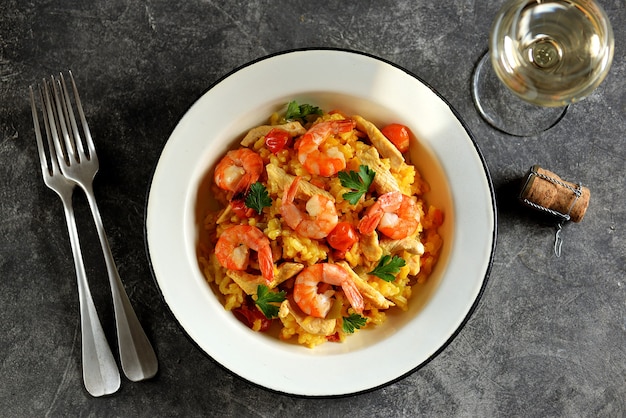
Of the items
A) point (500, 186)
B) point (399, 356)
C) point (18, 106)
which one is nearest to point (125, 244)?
point (18, 106)

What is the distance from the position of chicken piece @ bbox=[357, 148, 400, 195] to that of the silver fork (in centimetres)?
157

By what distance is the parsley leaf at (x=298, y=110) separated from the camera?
3242 mm

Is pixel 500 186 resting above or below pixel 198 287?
above

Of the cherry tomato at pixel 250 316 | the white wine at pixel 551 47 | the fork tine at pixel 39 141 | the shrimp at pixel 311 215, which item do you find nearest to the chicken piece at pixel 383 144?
the shrimp at pixel 311 215

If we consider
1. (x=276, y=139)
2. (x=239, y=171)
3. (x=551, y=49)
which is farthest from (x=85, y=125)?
(x=551, y=49)

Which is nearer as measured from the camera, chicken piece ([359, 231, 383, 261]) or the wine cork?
chicken piece ([359, 231, 383, 261])

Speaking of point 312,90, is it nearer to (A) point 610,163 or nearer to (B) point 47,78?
(B) point 47,78

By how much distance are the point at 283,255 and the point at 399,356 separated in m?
0.72

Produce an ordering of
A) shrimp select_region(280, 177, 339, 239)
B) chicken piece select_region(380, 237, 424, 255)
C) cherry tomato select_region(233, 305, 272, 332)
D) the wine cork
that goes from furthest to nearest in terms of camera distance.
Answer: the wine cork
cherry tomato select_region(233, 305, 272, 332)
chicken piece select_region(380, 237, 424, 255)
shrimp select_region(280, 177, 339, 239)

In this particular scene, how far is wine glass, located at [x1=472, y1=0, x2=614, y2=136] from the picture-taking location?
3.20 meters

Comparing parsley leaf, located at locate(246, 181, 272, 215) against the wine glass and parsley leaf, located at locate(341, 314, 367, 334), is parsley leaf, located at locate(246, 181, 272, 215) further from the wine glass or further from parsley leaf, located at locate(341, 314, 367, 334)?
the wine glass

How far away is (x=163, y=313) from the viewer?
3.55 meters

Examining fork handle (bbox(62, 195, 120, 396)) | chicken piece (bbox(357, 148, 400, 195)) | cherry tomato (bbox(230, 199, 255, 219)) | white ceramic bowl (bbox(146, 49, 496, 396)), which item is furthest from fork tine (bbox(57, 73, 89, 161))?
chicken piece (bbox(357, 148, 400, 195))

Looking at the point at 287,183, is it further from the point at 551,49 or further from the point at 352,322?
the point at 551,49
